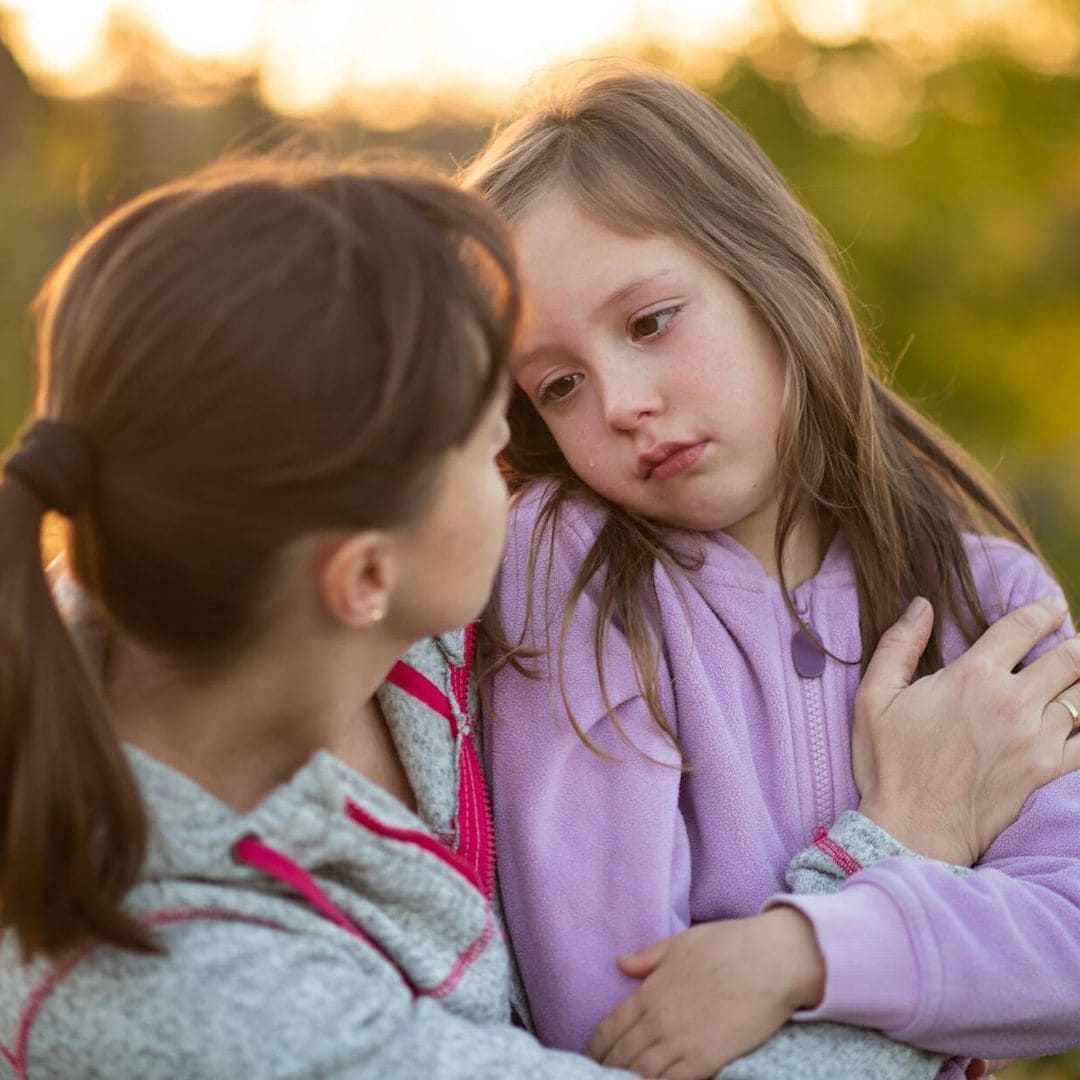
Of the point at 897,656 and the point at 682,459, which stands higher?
the point at 682,459

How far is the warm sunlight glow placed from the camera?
7.80 metres

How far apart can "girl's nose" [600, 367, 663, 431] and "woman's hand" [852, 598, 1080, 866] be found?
485 mm

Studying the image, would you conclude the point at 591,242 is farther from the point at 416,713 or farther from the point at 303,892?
the point at 303,892

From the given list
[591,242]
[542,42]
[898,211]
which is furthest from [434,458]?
[898,211]

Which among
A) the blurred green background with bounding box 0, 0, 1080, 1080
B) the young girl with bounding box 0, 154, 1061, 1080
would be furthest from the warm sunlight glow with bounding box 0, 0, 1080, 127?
the young girl with bounding box 0, 154, 1061, 1080

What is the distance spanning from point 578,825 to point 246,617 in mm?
599

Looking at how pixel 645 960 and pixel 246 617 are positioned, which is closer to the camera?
pixel 246 617

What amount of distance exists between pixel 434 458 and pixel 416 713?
0.45 meters

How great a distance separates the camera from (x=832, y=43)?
27.7 ft

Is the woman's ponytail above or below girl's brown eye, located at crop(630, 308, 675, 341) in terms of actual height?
below

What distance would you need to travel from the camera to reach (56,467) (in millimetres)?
1530

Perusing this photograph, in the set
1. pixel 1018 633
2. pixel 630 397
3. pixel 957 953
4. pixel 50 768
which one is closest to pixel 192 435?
pixel 50 768

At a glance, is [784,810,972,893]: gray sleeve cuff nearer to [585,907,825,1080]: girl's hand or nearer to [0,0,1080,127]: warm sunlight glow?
[585,907,825,1080]: girl's hand

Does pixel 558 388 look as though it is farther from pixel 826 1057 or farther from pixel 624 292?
pixel 826 1057
